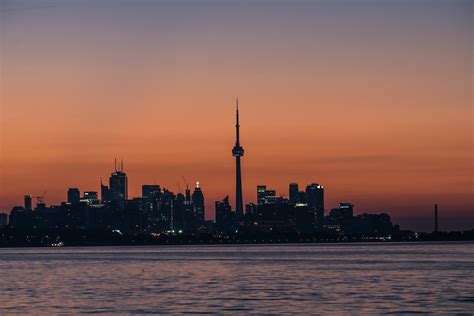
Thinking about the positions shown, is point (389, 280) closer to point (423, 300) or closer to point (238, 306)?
point (423, 300)

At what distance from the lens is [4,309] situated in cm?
8212

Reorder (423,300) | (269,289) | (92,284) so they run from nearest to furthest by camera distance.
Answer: (423,300), (269,289), (92,284)

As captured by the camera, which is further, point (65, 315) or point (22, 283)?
point (22, 283)

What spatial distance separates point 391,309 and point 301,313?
7.54 m

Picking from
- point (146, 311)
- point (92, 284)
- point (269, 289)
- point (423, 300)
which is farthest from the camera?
point (92, 284)

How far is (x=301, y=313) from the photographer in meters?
77.5

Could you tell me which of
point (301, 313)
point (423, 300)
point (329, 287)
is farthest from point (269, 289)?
point (301, 313)

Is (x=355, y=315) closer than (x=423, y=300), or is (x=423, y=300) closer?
(x=355, y=315)

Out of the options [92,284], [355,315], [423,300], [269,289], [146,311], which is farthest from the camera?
[92,284]

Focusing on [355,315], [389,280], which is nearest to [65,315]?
[355,315]

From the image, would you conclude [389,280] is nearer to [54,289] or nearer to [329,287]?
[329,287]

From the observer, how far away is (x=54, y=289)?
109 meters

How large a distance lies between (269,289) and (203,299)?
1421 centimetres

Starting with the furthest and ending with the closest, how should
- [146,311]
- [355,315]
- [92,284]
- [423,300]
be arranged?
[92,284] → [423,300] → [146,311] → [355,315]
